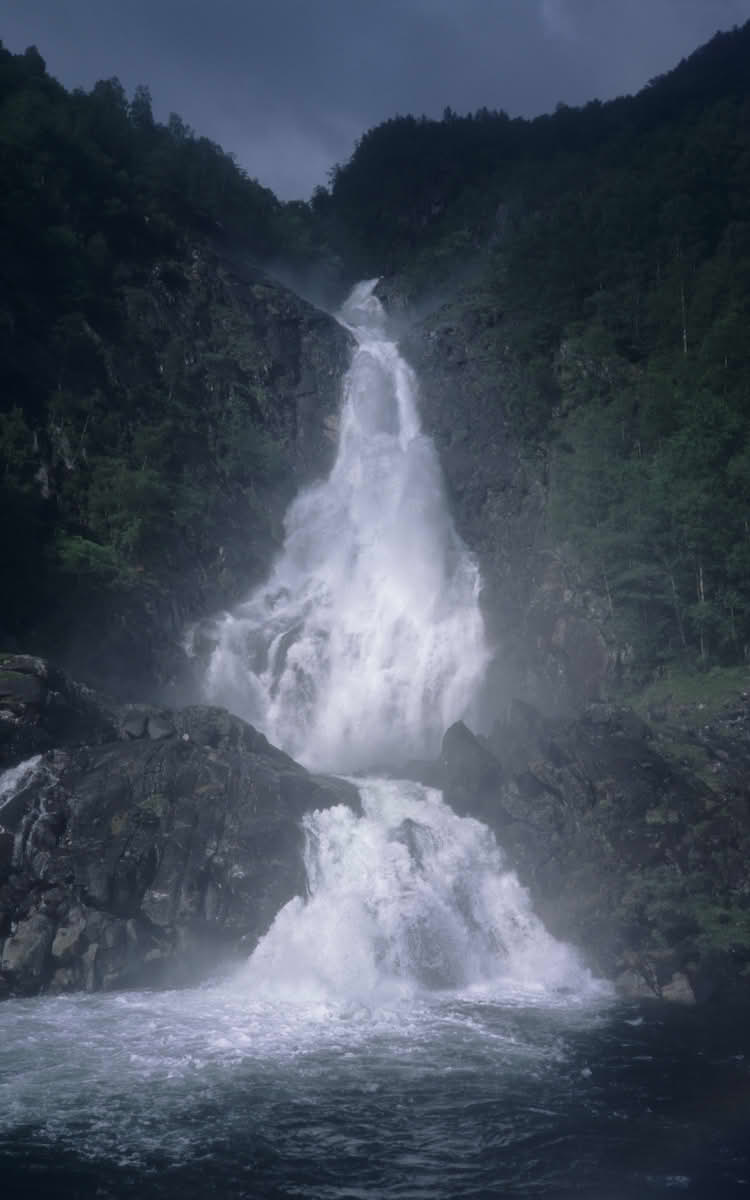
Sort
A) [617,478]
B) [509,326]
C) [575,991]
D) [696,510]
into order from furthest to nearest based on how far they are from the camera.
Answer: [509,326] < [617,478] < [696,510] < [575,991]

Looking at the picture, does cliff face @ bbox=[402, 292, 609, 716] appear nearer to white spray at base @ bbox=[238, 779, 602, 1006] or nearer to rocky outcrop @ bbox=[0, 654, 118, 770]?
white spray at base @ bbox=[238, 779, 602, 1006]

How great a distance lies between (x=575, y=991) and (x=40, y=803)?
50.7 ft

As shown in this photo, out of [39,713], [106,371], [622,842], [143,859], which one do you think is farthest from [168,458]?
[622,842]

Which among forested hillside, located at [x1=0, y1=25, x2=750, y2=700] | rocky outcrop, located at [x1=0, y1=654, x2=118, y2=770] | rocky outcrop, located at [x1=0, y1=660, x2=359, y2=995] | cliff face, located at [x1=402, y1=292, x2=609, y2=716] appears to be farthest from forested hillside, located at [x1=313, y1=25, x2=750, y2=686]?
rocky outcrop, located at [x1=0, y1=654, x2=118, y2=770]

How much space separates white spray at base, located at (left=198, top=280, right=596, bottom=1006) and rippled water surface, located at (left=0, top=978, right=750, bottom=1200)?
245 cm

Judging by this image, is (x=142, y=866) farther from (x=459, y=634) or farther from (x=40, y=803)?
(x=459, y=634)

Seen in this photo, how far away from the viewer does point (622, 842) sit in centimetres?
2816

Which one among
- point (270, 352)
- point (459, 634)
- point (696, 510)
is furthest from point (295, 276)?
point (696, 510)

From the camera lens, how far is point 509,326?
181 ft

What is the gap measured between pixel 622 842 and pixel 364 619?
1915 centimetres

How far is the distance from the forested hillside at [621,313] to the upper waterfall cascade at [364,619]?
542 centimetres

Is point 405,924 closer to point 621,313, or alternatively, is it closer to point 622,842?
point 622,842

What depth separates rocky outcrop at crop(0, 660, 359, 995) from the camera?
24891 mm

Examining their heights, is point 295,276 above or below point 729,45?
below
